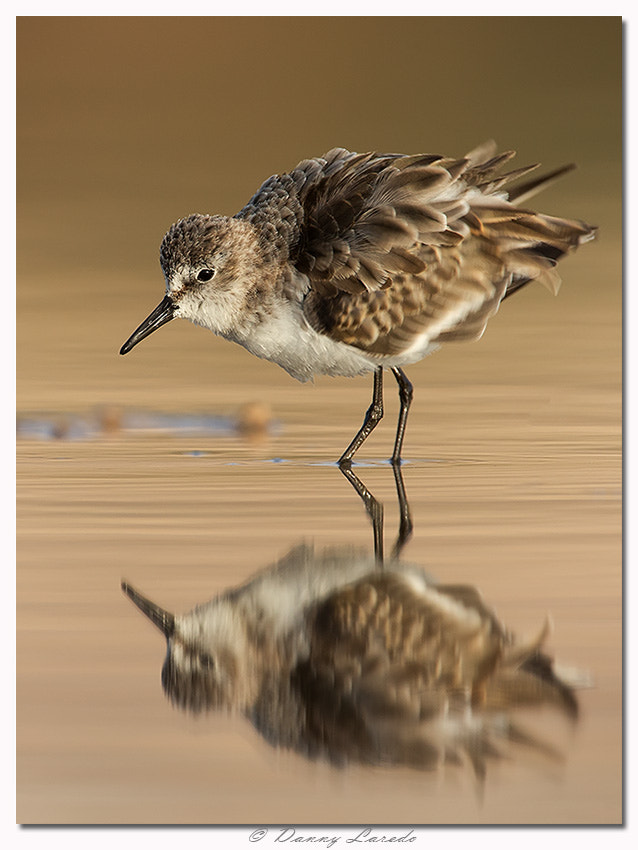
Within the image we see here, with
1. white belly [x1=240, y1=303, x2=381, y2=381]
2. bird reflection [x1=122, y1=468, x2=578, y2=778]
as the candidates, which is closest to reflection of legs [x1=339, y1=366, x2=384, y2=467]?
white belly [x1=240, y1=303, x2=381, y2=381]

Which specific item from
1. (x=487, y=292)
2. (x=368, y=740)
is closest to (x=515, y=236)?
(x=487, y=292)

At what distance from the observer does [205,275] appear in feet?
21.2

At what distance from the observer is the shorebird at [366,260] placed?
6191mm

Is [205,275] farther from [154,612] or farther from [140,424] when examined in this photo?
[154,612]

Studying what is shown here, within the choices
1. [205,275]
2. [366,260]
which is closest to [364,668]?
[366,260]

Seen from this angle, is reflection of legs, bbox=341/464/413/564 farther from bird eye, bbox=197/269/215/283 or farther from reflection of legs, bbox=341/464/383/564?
bird eye, bbox=197/269/215/283

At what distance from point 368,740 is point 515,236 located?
137 inches

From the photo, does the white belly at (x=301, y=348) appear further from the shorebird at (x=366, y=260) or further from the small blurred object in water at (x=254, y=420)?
the small blurred object in water at (x=254, y=420)

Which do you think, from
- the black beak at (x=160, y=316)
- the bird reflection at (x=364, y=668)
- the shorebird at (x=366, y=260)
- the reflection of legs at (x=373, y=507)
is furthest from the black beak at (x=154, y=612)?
the black beak at (x=160, y=316)

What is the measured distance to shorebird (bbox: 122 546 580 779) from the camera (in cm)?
337

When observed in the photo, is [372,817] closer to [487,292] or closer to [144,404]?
[487,292]

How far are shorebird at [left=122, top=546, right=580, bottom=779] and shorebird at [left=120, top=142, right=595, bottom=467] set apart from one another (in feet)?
6.80

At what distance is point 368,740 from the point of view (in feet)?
11.0

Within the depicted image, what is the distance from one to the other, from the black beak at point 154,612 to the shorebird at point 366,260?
7.10 ft
